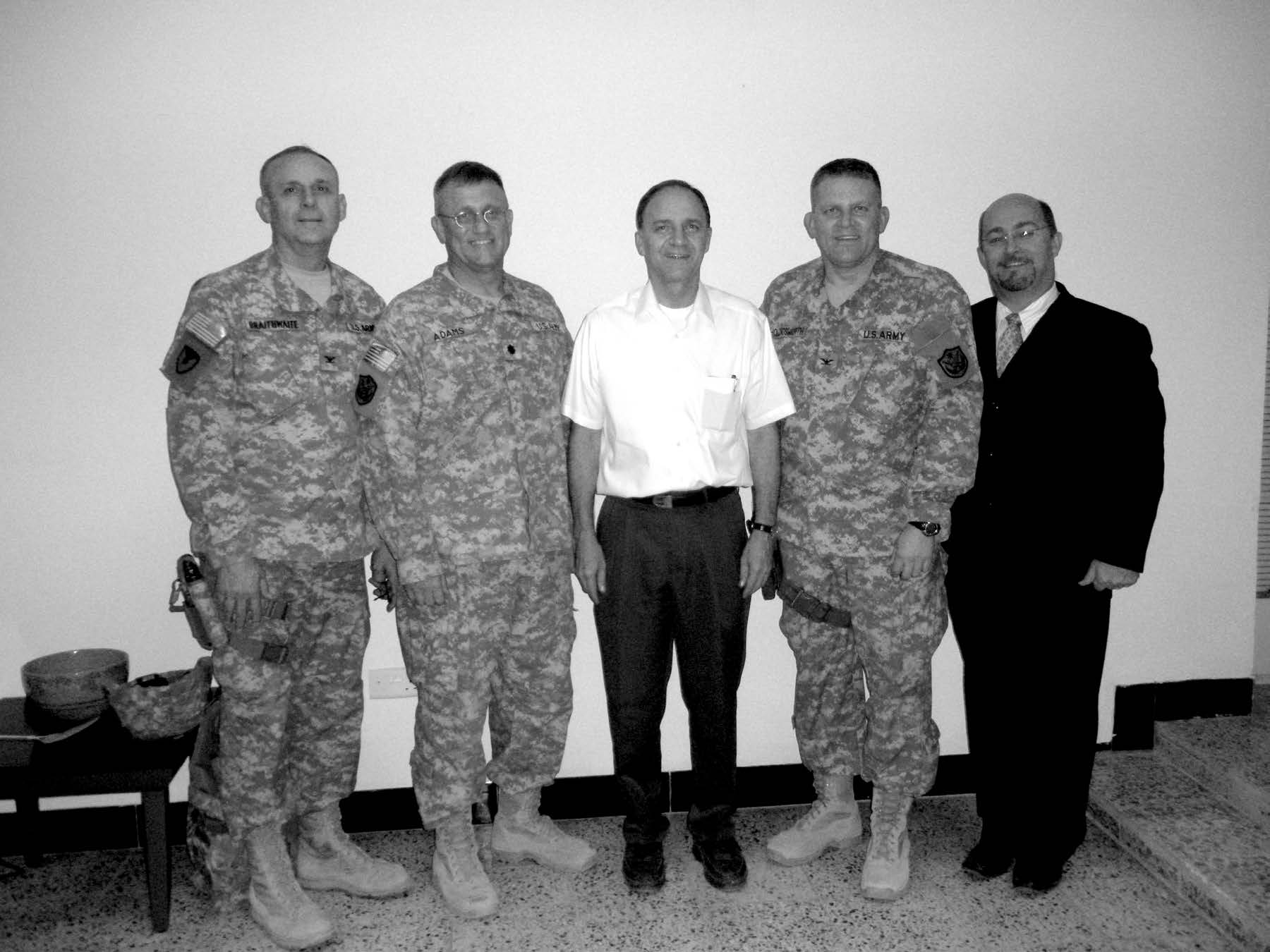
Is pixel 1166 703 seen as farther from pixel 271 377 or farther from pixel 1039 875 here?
pixel 271 377

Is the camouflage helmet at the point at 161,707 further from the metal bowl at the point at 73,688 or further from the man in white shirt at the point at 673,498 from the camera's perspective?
the man in white shirt at the point at 673,498

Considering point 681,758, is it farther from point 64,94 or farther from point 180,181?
point 64,94

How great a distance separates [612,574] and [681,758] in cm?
91

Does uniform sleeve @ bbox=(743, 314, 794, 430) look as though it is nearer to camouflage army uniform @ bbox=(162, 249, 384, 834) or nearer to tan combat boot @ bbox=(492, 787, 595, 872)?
camouflage army uniform @ bbox=(162, 249, 384, 834)

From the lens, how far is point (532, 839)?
2326mm

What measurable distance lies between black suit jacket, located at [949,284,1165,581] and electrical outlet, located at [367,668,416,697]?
6.01 feet

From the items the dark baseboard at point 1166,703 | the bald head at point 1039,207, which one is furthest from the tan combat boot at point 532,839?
the bald head at point 1039,207

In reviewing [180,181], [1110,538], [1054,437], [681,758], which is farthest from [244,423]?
[1110,538]

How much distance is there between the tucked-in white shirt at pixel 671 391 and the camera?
2059mm

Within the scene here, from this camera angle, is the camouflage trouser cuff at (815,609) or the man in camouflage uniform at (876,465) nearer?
the man in camouflage uniform at (876,465)

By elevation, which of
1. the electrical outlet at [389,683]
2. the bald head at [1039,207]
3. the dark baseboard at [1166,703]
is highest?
the bald head at [1039,207]

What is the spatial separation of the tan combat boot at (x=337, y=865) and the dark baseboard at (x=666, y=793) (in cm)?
27

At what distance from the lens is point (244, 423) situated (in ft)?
6.52

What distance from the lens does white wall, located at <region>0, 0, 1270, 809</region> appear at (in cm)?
230
